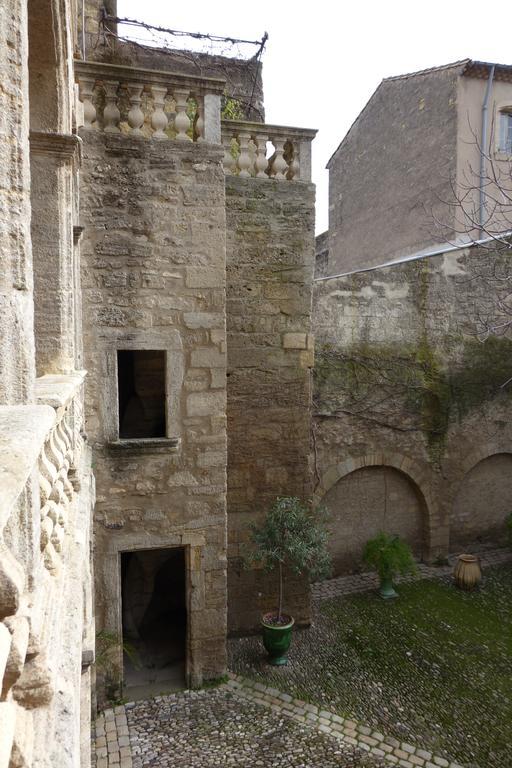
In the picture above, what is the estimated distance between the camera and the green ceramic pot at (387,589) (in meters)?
8.05

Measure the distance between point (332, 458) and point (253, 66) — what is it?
6.92 metres

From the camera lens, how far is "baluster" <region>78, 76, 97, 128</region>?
16.7 ft

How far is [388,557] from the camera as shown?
7910 millimetres

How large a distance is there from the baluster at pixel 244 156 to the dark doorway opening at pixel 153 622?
493 centimetres

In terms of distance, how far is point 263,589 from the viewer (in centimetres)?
697

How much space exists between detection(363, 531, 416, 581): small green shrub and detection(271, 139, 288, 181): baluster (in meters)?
5.48

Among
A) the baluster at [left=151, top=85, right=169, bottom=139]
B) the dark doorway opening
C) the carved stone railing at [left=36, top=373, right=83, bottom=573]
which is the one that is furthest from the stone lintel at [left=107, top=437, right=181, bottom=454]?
the baluster at [left=151, top=85, right=169, bottom=139]

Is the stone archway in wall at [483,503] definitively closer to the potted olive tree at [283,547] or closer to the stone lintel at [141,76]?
the potted olive tree at [283,547]

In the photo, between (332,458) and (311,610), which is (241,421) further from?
(311,610)

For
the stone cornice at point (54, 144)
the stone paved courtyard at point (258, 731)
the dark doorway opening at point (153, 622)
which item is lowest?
the stone paved courtyard at point (258, 731)

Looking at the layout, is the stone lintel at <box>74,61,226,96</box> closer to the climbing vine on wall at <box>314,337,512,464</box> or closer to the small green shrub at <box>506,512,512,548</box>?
the climbing vine on wall at <box>314,337,512,464</box>

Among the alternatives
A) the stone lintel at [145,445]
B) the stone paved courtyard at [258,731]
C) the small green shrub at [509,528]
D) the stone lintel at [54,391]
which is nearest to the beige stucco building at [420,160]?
the small green shrub at [509,528]

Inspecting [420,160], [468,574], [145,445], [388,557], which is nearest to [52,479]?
[145,445]

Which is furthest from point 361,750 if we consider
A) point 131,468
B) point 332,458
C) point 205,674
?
point 332,458
